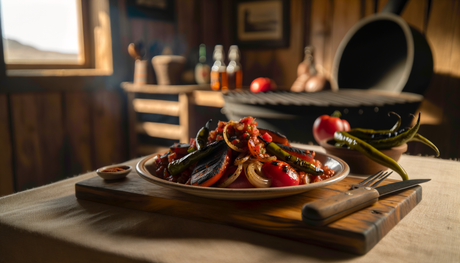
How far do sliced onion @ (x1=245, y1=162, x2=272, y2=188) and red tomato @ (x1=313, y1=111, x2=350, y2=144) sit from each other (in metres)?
0.79

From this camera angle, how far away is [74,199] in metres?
0.94

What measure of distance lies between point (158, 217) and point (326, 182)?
39 centimetres

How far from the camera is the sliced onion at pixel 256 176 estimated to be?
Answer: 30.3 inches

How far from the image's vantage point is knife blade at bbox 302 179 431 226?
2.13 ft

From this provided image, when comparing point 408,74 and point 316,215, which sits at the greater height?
point 408,74

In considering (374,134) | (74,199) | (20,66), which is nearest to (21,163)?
(20,66)

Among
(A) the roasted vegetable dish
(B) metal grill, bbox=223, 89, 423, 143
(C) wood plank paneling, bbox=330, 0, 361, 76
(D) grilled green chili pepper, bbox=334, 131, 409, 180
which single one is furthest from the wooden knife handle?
(C) wood plank paneling, bbox=330, 0, 361, 76

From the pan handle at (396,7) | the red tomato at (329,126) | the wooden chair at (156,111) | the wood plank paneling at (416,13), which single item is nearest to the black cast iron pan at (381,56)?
the pan handle at (396,7)

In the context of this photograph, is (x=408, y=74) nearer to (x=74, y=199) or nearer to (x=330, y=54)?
(x=330, y=54)

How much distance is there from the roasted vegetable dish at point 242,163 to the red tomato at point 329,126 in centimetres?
62

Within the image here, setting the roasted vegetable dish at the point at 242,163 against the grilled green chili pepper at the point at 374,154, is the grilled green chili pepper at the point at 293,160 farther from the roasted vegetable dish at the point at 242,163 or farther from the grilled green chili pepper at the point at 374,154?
the grilled green chili pepper at the point at 374,154

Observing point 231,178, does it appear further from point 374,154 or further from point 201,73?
point 201,73

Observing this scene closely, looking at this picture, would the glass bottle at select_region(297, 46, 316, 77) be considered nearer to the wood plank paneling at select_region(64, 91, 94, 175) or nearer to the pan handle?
the pan handle

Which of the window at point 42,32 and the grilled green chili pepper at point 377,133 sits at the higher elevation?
the window at point 42,32
